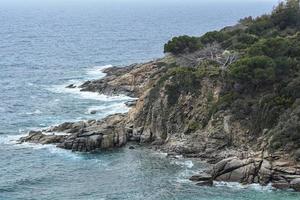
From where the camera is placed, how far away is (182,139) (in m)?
74.5

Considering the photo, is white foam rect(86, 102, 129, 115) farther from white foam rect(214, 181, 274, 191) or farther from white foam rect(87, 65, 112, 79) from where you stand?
white foam rect(214, 181, 274, 191)

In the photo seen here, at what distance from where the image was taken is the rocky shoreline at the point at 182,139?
62531mm

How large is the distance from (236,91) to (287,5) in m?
34.2

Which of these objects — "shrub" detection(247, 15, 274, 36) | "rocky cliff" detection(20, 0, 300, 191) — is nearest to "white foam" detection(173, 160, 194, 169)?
"rocky cliff" detection(20, 0, 300, 191)

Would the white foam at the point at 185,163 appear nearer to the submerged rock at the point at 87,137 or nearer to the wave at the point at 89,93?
the submerged rock at the point at 87,137

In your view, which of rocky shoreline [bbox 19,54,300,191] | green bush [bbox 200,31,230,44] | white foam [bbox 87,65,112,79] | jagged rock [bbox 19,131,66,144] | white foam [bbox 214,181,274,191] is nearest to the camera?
white foam [bbox 214,181,274,191]

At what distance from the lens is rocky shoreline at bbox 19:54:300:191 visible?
205ft

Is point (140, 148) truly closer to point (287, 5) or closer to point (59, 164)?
point (59, 164)

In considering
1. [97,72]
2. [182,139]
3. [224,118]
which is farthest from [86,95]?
[224,118]

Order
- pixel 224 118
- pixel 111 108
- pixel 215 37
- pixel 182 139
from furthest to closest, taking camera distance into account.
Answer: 1. pixel 215 37
2. pixel 111 108
3. pixel 182 139
4. pixel 224 118

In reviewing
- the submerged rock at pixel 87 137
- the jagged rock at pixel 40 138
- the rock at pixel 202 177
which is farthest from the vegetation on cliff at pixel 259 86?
the jagged rock at pixel 40 138

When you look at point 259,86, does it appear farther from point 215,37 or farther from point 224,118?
point 215,37

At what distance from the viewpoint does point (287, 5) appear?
104062 millimetres

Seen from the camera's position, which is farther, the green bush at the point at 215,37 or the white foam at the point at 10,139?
the green bush at the point at 215,37
